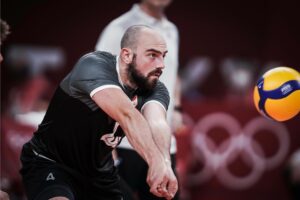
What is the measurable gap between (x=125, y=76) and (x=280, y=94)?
1464 millimetres

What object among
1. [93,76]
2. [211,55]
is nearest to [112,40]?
[93,76]

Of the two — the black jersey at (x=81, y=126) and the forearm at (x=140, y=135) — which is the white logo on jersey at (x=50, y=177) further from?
the forearm at (x=140, y=135)

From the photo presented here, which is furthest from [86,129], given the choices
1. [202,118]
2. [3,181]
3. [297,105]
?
[202,118]

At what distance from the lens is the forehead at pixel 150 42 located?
475 centimetres

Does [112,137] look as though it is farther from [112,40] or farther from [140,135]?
[112,40]

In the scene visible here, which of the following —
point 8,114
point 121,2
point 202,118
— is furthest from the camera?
point 121,2

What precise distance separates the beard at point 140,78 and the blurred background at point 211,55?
592 centimetres

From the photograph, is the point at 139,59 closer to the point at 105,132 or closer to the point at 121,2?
the point at 105,132

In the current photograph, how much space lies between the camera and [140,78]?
4762mm

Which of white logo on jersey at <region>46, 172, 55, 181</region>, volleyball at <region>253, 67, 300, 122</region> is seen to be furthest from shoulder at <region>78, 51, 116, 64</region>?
volleyball at <region>253, 67, 300, 122</region>

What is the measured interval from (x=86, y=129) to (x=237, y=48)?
1043cm

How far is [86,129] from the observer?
494cm

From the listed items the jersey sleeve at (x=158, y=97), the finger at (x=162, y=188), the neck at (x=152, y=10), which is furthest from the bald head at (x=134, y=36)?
the neck at (x=152, y=10)

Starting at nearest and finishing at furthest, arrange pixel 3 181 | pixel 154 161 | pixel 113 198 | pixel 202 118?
pixel 154 161 → pixel 113 198 → pixel 3 181 → pixel 202 118
